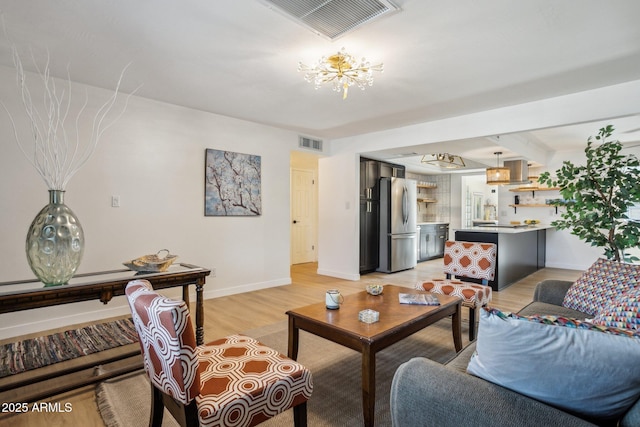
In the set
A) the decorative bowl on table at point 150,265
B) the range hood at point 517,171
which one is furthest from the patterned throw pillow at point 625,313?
the range hood at point 517,171

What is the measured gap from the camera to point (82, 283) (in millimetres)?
1909

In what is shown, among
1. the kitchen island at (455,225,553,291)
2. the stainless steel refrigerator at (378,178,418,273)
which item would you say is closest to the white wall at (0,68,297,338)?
the stainless steel refrigerator at (378,178,418,273)

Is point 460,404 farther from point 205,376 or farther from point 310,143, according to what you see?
point 310,143

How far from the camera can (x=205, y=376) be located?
1.39m

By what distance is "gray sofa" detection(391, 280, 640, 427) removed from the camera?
936mm

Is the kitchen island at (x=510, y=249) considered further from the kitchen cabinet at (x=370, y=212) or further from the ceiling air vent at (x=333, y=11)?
the ceiling air vent at (x=333, y=11)

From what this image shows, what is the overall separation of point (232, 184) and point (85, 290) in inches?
107

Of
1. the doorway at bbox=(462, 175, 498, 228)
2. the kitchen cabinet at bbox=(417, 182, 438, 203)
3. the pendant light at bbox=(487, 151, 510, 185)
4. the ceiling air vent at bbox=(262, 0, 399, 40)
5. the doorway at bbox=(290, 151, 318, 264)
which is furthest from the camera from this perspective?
the doorway at bbox=(462, 175, 498, 228)

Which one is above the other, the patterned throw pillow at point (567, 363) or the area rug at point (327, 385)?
the patterned throw pillow at point (567, 363)

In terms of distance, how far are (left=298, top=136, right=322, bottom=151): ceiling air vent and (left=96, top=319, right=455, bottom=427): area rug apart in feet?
10.8

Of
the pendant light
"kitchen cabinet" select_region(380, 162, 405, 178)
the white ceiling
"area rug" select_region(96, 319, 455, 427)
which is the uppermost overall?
the white ceiling

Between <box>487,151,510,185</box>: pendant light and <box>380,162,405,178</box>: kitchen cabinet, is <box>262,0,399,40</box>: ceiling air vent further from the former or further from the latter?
<box>487,151,510,185</box>: pendant light

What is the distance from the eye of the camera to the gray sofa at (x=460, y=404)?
0.94 meters

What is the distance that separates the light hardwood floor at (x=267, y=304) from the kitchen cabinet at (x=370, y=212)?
319 millimetres
